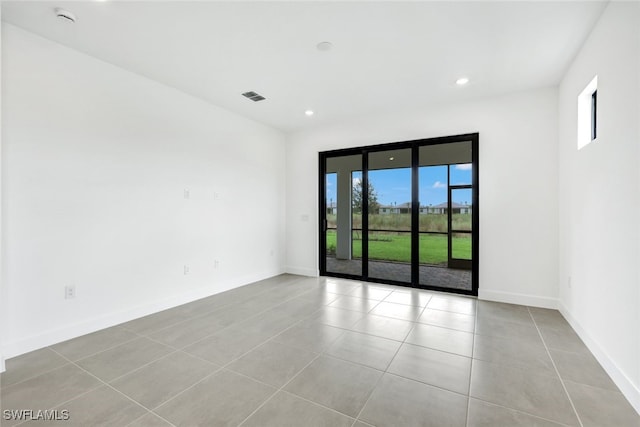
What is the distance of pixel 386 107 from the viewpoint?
14.6 ft

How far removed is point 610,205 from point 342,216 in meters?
4.96

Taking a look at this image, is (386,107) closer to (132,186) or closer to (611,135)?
(611,135)

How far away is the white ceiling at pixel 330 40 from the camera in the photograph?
2.28 metres

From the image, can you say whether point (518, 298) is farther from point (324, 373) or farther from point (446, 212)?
point (324, 373)

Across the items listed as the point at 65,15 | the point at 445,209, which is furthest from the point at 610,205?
the point at 65,15

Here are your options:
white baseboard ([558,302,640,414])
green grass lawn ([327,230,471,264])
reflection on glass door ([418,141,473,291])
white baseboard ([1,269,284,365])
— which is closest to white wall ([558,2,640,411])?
white baseboard ([558,302,640,414])

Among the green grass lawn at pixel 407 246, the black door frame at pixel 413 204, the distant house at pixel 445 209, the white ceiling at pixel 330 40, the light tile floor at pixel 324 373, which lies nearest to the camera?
the light tile floor at pixel 324 373

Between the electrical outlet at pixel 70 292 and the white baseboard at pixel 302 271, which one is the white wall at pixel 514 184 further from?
the electrical outlet at pixel 70 292

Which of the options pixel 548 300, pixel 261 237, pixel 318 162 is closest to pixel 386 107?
pixel 318 162

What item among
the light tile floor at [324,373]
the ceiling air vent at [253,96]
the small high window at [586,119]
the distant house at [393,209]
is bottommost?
the light tile floor at [324,373]

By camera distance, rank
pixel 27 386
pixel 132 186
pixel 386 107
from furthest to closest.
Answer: pixel 386 107
pixel 132 186
pixel 27 386

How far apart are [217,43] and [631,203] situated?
354 centimetres

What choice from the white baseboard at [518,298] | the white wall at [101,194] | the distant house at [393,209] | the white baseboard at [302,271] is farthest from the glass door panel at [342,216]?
the white baseboard at [518,298]

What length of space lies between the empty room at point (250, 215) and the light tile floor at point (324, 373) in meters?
0.02
